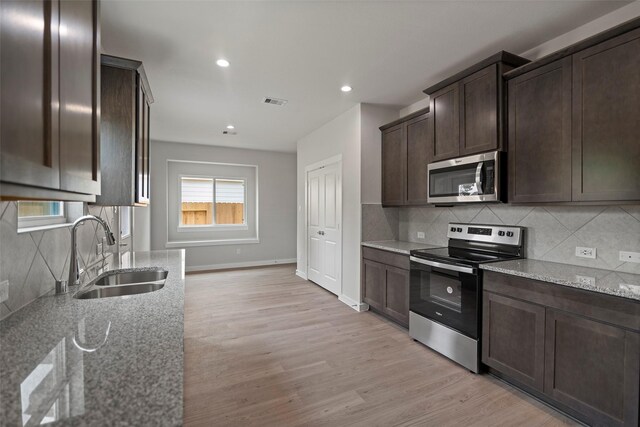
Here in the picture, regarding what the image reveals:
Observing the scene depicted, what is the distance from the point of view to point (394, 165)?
3740mm

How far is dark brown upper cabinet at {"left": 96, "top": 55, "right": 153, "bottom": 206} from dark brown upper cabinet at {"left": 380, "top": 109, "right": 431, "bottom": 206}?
9.01 ft

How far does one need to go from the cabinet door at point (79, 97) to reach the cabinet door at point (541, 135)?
275cm

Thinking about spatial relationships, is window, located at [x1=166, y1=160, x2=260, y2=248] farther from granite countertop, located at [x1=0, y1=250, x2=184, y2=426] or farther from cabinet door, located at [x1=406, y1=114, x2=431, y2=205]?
granite countertop, located at [x1=0, y1=250, x2=184, y2=426]

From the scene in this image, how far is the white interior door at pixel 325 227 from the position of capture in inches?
172

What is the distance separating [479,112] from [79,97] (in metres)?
2.77

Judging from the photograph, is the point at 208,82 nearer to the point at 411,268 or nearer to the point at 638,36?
the point at 411,268

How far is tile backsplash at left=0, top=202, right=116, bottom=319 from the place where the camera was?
4.05 ft

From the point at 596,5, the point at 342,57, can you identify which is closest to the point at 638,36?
the point at 596,5

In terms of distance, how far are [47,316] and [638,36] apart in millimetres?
3435

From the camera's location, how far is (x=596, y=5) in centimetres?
198

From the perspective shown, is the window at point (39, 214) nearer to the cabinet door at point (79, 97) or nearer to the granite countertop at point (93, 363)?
the granite countertop at point (93, 363)

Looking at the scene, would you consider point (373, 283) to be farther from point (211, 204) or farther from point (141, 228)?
point (211, 204)

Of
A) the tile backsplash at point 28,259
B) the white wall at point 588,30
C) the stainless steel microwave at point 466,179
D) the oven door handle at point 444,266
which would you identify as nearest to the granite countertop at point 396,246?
the oven door handle at point 444,266

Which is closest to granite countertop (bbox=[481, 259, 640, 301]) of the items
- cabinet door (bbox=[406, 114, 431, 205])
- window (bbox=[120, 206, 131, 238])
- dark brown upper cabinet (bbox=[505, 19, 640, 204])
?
dark brown upper cabinet (bbox=[505, 19, 640, 204])
